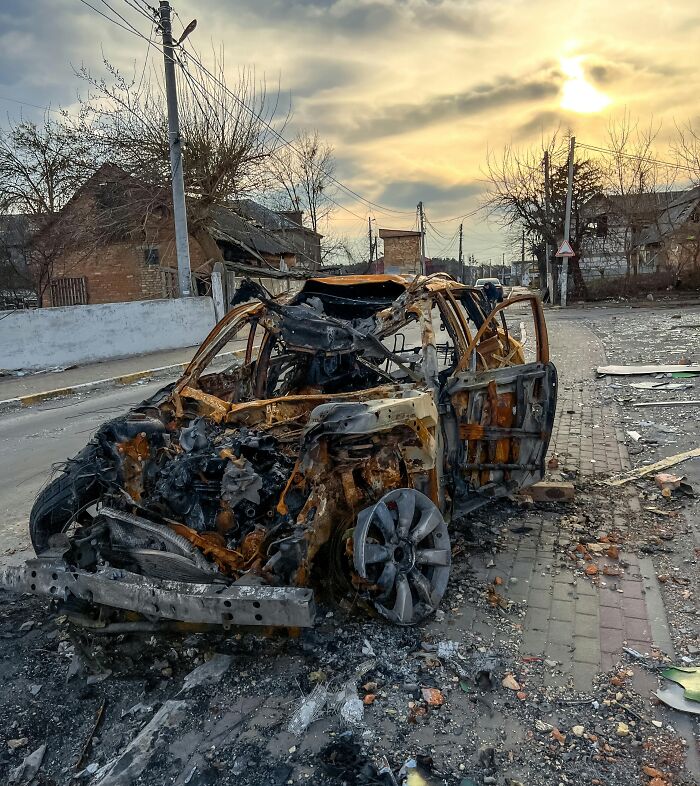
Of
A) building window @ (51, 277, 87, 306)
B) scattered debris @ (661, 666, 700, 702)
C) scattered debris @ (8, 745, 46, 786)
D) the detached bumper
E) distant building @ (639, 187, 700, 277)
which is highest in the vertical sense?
distant building @ (639, 187, 700, 277)

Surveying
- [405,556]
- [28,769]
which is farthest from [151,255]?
[28,769]

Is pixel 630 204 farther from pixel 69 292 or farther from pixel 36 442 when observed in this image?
pixel 36 442

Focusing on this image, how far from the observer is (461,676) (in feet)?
9.96

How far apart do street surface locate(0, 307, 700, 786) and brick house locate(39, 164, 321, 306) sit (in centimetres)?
1603

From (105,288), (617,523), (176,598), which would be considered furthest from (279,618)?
(105,288)

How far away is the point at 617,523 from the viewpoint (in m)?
4.88

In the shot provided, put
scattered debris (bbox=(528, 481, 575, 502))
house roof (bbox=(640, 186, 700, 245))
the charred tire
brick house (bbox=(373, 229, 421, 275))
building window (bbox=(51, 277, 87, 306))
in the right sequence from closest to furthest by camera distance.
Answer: the charred tire, scattered debris (bbox=(528, 481, 575, 502)), building window (bbox=(51, 277, 87, 306)), house roof (bbox=(640, 186, 700, 245)), brick house (bbox=(373, 229, 421, 275))

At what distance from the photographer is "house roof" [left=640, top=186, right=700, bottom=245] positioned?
29375mm

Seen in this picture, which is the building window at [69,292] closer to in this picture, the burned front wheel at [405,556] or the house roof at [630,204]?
the burned front wheel at [405,556]

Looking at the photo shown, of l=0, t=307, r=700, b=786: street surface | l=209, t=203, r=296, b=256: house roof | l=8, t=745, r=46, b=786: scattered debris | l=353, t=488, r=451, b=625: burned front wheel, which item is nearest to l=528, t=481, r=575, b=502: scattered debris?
l=0, t=307, r=700, b=786: street surface

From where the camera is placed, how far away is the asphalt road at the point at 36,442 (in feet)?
16.7

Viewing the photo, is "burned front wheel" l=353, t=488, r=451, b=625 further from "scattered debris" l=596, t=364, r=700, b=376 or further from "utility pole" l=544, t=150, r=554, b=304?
"utility pole" l=544, t=150, r=554, b=304

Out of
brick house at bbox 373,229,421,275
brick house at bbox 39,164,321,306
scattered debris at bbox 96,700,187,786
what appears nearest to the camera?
scattered debris at bbox 96,700,187,786

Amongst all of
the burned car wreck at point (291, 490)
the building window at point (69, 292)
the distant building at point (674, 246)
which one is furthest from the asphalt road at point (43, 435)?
the distant building at point (674, 246)
